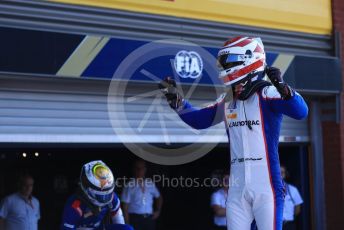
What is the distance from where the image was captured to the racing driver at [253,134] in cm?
456

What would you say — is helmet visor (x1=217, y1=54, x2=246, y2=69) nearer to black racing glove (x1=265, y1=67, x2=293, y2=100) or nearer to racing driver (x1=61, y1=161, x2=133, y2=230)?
black racing glove (x1=265, y1=67, x2=293, y2=100)

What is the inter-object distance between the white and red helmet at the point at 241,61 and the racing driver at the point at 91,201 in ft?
4.66

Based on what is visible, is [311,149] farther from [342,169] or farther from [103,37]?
[103,37]

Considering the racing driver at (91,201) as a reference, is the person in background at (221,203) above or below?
above

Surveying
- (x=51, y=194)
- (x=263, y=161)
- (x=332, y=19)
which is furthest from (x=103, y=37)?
(x=51, y=194)

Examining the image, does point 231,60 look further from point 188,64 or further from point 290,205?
point 290,205

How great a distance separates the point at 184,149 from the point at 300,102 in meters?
4.34

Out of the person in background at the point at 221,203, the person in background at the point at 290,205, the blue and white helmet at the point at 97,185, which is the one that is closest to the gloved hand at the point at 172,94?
the blue and white helmet at the point at 97,185

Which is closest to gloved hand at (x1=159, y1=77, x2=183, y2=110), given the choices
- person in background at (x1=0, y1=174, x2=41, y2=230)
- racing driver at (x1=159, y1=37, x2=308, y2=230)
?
racing driver at (x1=159, y1=37, x2=308, y2=230)

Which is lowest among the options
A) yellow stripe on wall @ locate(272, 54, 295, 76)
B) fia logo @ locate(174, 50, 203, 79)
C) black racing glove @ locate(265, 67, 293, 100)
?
black racing glove @ locate(265, 67, 293, 100)

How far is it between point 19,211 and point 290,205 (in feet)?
13.0

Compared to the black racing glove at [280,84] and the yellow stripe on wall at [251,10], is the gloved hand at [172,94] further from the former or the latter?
the yellow stripe on wall at [251,10]

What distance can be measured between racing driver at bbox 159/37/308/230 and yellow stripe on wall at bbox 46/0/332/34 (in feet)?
10.5

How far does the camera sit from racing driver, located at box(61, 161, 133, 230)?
5227mm
